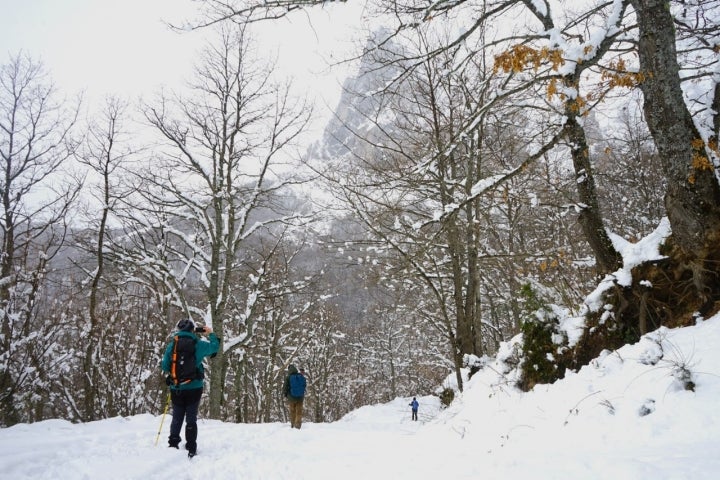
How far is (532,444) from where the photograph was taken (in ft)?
10.9

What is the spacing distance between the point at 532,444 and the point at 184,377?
4.02 meters

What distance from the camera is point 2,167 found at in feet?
38.8

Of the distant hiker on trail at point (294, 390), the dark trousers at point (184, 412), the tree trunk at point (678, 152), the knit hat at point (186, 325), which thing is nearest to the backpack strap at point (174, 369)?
the dark trousers at point (184, 412)

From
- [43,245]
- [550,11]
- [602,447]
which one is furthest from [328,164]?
[43,245]

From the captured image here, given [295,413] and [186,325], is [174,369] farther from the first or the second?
[295,413]

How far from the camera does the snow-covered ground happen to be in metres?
2.43

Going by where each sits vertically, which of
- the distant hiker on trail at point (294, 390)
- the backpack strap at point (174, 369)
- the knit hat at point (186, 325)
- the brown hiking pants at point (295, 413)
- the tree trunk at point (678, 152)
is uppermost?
the tree trunk at point (678, 152)

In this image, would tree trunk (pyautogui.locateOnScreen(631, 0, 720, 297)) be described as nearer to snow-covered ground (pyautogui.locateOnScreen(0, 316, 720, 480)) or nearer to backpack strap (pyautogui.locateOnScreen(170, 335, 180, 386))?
snow-covered ground (pyautogui.locateOnScreen(0, 316, 720, 480))

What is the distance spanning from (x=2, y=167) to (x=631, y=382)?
634 inches

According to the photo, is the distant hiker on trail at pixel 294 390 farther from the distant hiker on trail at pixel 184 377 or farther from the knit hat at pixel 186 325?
the knit hat at pixel 186 325

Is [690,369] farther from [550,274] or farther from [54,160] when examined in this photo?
[54,160]

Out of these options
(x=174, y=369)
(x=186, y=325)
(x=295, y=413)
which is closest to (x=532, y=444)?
(x=174, y=369)

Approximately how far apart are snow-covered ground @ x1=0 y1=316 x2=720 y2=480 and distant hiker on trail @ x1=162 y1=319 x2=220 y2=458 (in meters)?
0.35

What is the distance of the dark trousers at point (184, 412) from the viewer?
4.64m
